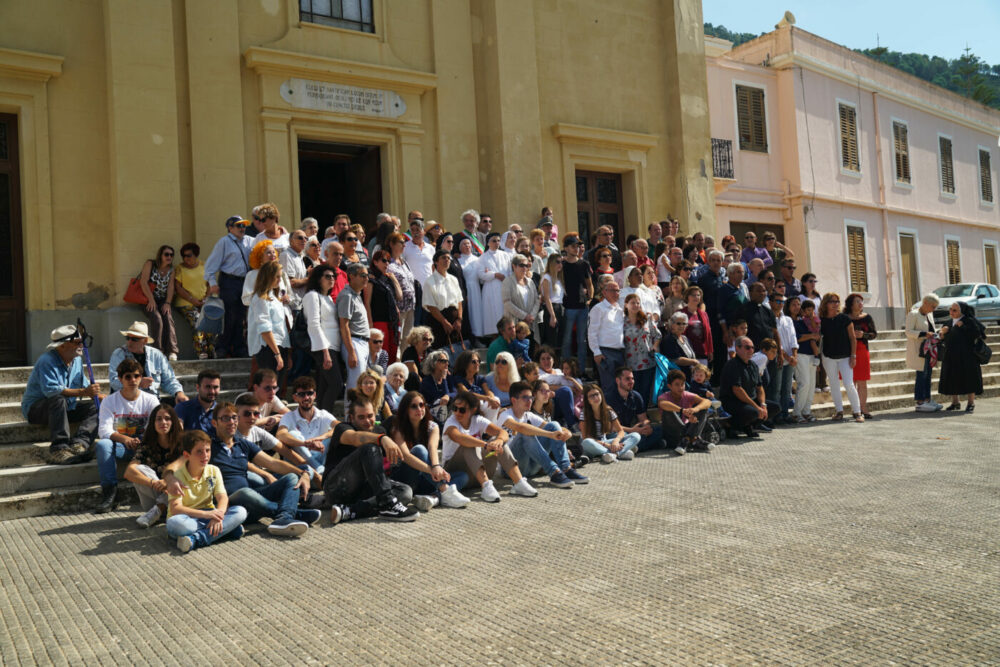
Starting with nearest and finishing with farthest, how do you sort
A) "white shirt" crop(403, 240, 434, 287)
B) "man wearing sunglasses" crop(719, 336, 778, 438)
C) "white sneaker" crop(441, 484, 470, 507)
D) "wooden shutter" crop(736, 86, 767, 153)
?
"white sneaker" crop(441, 484, 470, 507) < "man wearing sunglasses" crop(719, 336, 778, 438) < "white shirt" crop(403, 240, 434, 287) < "wooden shutter" crop(736, 86, 767, 153)

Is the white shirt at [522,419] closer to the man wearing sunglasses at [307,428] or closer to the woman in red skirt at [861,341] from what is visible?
the man wearing sunglasses at [307,428]

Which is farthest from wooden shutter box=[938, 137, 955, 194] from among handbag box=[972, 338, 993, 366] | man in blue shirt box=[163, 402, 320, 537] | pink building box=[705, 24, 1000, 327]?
man in blue shirt box=[163, 402, 320, 537]

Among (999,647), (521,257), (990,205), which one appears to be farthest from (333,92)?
(990,205)

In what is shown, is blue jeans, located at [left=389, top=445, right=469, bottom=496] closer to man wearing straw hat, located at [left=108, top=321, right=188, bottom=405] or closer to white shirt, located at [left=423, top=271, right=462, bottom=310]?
man wearing straw hat, located at [left=108, top=321, right=188, bottom=405]

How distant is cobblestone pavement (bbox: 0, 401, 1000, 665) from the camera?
3955 mm

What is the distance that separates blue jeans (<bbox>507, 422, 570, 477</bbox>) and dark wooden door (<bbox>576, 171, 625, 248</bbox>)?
8724 mm

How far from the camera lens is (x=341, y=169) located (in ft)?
52.1

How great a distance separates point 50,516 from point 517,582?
4291 millimetres

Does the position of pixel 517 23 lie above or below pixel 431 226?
above

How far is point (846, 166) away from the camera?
2552cm

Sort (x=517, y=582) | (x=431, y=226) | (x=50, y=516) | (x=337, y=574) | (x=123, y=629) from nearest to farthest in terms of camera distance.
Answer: (x=123, y=629)
(x=517, y=582)
(x=337, y=574)
(x=50, y=516)
(x=431, y=226)

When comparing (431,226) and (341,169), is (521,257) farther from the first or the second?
(341,169)

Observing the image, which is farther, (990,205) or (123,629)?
(990,205)

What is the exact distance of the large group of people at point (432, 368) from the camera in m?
6.89
